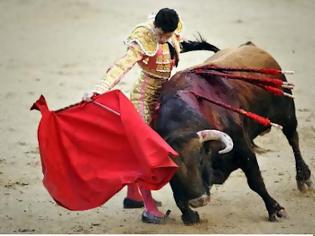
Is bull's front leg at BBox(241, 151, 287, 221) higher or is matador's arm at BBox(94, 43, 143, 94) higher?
matador's arm at BBox(94, 43, 143, 94)

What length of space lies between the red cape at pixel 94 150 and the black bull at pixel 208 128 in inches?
6.7

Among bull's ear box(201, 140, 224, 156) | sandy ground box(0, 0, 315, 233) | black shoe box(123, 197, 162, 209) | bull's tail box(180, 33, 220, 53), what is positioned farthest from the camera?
bull's tail box(180, 33, 220, 53)

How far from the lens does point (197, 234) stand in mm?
6055

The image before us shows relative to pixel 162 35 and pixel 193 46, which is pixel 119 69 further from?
pixel 193 46

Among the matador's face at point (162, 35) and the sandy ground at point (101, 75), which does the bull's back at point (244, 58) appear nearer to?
the matador's face at point (162, 35)

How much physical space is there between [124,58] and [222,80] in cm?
79

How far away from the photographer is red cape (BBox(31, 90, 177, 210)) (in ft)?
19.4

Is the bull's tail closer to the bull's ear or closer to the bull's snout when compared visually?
the bull's ear

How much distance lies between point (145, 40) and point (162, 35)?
0.12m

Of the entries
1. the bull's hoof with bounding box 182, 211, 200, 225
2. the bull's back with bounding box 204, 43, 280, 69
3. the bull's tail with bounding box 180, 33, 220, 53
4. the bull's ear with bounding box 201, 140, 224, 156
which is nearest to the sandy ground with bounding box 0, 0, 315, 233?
the bull's hoof with bounding box 182, 211, 200, 225

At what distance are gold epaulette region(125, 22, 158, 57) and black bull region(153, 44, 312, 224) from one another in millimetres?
302

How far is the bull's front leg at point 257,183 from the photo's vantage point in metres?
6.37

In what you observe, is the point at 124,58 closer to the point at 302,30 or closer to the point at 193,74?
the point at 193,74

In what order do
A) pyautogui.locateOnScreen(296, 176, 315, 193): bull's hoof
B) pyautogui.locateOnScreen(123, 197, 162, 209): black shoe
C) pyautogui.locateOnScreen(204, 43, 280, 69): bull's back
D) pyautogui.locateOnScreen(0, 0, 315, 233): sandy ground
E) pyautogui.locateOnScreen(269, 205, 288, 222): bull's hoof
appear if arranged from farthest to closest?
pyautogui.locateOnScreen(296, 176, 315, 193): bull's hoof < pyautogui.locateOnScreen(204, 43, 280, 69): bull's back < pyautogui.locateOnScreen(123, 197, 162, 209): black shoe < pyautogui.locateOnScreen(0, 0, 315, 233): sandy ground < pyautogui.locateOnScreen(269, 205, 288, 222): bull's hoof
